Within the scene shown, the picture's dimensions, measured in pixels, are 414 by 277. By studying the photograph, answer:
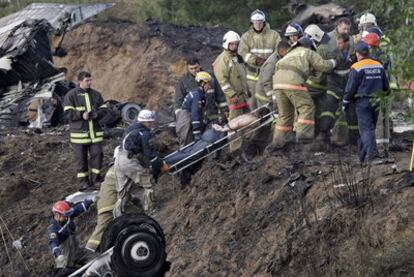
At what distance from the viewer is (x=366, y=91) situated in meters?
12.5

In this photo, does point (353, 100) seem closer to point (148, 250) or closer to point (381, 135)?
point (381, 135)

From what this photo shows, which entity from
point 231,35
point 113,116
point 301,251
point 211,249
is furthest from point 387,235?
point 113,116

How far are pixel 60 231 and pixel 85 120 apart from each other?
327cm

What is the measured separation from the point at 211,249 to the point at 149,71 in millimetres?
13065

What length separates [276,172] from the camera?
41.1 feet

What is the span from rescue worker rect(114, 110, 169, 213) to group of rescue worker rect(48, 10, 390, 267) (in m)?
0.01

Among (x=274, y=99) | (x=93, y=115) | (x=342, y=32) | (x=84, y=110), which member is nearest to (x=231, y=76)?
(x=274, y=99)

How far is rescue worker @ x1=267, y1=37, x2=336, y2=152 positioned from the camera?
13328 mm

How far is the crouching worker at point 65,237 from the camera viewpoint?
13000mm

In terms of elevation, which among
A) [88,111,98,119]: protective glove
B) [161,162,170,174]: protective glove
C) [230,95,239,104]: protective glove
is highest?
[230,95,239,104]: protective glove

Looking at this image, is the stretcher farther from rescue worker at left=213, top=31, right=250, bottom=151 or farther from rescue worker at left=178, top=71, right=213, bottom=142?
rescue worker at left=213, top=31, right=250, bottom=151

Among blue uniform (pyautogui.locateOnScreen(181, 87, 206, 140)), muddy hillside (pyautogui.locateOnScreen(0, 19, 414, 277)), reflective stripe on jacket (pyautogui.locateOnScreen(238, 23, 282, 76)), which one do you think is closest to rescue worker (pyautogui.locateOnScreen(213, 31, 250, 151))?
reflective stripe on jacket (pyautogui.locateOnScreen(238, 23, 282, 76))

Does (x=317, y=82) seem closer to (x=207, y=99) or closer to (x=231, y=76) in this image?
(x=231, y=76)

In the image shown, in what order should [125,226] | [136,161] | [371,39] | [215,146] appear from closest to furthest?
[125,226] < [371,39] < [136,161] < [215,146]
